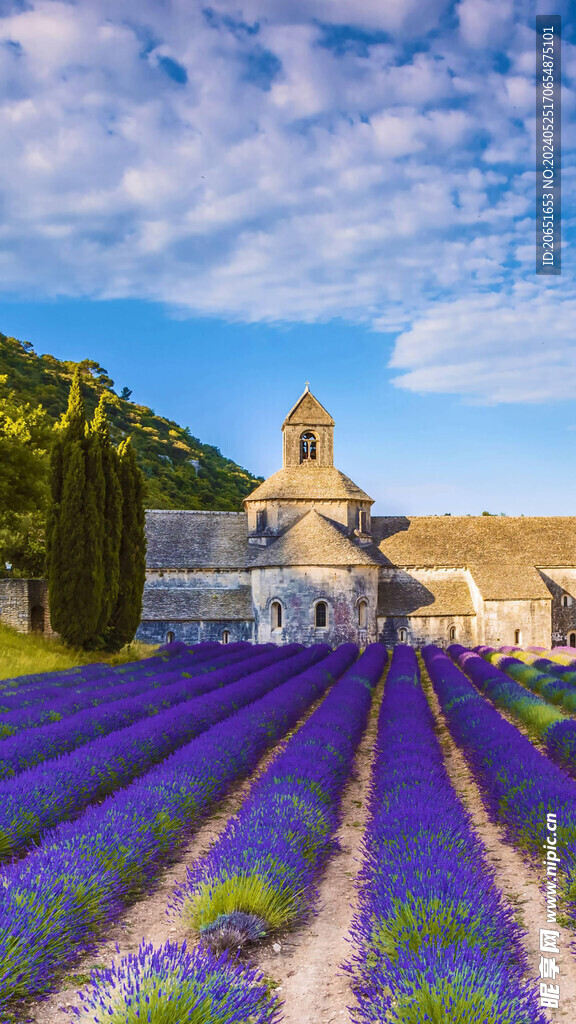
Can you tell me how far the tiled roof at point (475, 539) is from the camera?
32562 millimetres

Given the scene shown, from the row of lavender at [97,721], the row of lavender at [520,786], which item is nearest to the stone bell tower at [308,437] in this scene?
the row of lavender at [97,721]

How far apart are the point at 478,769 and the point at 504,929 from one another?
4.39 m

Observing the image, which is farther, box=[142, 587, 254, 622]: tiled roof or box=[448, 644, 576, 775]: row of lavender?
box=[142, 587, 254, 622]: tiled roof

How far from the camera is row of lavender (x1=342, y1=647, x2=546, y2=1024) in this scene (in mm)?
2793

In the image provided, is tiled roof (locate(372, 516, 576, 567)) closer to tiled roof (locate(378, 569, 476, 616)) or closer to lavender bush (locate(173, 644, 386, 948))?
tiled roof (locate(378, 569, 476, 616))

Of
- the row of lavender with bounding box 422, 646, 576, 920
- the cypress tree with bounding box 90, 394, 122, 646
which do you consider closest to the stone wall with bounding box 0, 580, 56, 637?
the cypress tree with bounding box 90, 394, 122, 646

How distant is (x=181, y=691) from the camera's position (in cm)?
1176

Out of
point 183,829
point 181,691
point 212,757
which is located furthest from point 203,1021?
point 181,691

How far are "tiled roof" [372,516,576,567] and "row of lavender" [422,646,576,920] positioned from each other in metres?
22.8

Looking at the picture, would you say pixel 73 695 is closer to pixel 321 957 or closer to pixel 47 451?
pixel 321 957

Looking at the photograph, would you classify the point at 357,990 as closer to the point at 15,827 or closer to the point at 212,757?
the point at 15,827

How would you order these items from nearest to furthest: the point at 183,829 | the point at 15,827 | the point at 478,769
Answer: the point at 15,827 → the point at 183,829 → the point at 478,769

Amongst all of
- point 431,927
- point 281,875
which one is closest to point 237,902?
point 281,875

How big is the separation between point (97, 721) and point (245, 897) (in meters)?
5.30
